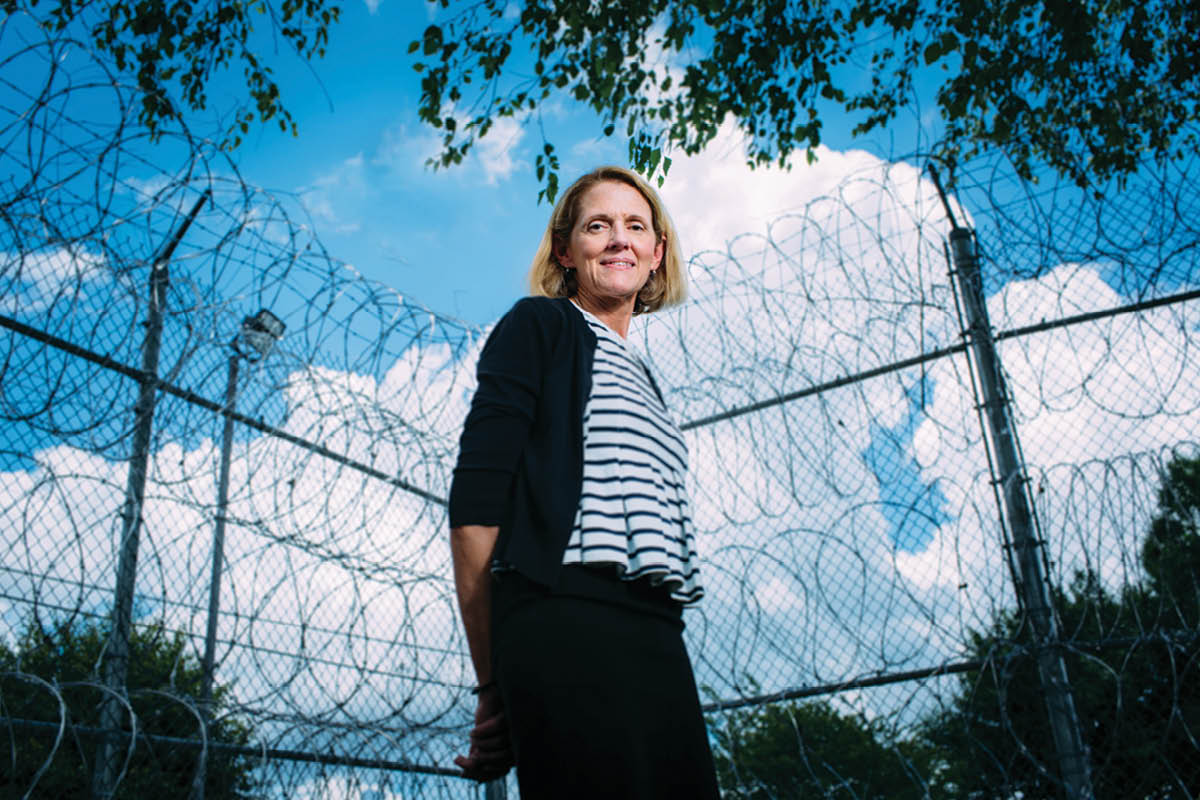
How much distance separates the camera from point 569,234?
5.40 feet

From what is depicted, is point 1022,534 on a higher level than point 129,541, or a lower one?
lower

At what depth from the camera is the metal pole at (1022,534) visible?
3303mm

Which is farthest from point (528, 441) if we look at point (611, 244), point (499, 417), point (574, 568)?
point (611, 244)

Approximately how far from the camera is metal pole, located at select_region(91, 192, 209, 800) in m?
3.20

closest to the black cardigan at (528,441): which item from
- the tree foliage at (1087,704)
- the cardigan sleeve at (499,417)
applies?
the cardigan sleeve at (499,417)

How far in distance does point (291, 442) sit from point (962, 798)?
122 inches

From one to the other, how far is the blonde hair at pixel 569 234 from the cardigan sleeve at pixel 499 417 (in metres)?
0.33

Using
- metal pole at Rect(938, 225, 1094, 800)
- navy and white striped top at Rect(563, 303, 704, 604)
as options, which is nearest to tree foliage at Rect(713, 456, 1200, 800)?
metal pole at Rect(938, 225, 1094, 800)

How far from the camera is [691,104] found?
5.91 meters

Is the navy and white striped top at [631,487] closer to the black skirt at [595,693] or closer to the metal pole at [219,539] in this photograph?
the black skirt at [595,693]

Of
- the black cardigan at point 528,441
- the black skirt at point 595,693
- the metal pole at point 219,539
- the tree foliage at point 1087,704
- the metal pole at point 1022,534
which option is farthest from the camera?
the metal pole at point 219,539

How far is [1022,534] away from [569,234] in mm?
2767

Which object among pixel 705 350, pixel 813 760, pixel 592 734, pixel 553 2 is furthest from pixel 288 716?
pixel 813 760

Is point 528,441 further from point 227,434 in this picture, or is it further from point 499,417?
point 227,434
